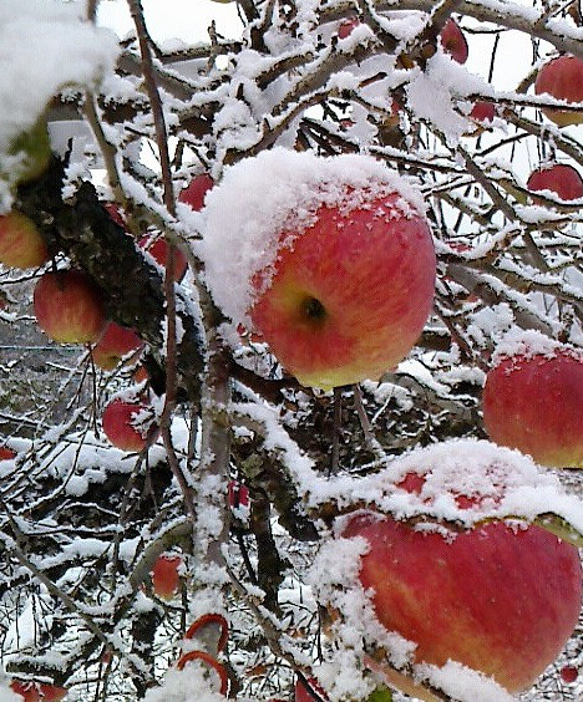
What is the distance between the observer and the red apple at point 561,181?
4.27ft

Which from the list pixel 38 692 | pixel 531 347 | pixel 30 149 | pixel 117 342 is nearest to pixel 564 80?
pixel 531 347

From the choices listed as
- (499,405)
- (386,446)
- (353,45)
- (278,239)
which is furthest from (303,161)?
(386,446)

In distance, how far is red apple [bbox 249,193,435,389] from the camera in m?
0.50

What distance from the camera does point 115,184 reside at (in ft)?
1.47

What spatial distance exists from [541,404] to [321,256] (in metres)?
0.41

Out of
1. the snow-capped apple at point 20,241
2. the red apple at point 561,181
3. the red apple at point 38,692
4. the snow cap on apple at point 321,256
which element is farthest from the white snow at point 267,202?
the red apple at point 38,692

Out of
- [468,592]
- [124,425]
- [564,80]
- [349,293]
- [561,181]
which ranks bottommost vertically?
[468,592]

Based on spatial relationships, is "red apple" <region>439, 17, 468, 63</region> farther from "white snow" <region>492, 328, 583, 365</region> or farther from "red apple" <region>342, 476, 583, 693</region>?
"red apple" <region>342, 476, 583, 693</region>

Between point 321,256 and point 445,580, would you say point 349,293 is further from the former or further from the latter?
point 445,580

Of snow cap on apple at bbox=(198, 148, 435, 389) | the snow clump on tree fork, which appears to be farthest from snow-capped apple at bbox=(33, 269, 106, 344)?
snow cap on apple at bbox=(198, 148, 435, 389)

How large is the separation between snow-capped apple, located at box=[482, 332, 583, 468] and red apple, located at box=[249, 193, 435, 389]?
0.99 ft

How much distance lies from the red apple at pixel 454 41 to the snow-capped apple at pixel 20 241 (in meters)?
0.70

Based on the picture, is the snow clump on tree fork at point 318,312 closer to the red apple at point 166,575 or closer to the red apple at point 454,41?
the red apple at point 454,41

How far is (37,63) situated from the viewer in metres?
0.24
